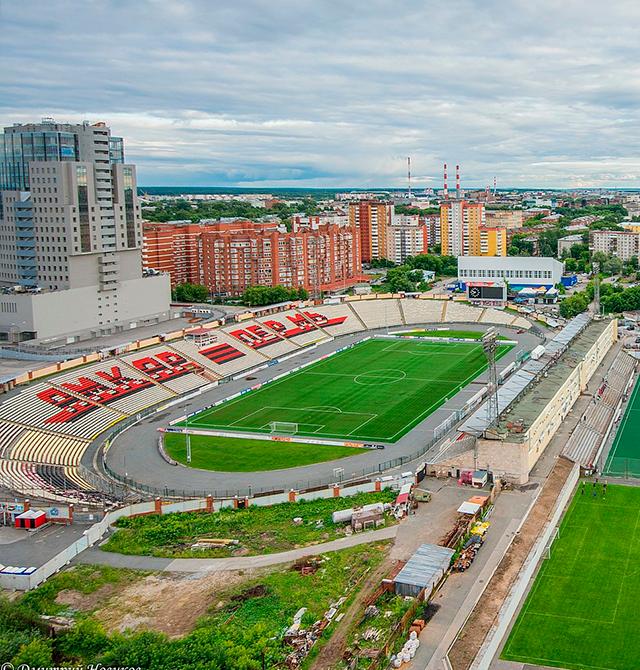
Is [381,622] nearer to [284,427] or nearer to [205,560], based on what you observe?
[205,560]

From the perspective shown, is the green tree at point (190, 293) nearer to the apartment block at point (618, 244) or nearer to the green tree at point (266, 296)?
the green tree at point (266, 296)

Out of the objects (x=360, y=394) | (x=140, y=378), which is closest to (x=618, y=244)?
(x=360, y=394)

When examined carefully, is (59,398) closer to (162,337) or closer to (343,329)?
(162,337)

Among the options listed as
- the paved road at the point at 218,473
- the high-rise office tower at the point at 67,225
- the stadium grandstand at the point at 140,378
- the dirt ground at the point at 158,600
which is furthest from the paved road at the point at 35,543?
the high-rise office tower at the point at 67,225

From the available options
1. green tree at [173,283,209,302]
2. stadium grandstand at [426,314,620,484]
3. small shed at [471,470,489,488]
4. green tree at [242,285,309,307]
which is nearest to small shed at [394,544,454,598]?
small shed at [471,470,489,488]

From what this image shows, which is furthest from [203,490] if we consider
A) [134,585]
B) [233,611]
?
[233,611]

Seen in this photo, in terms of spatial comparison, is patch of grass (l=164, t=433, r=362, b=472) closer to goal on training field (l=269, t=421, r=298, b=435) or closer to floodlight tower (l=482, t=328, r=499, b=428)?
goal on training field (l=269, t=421, r=298, b=435)
